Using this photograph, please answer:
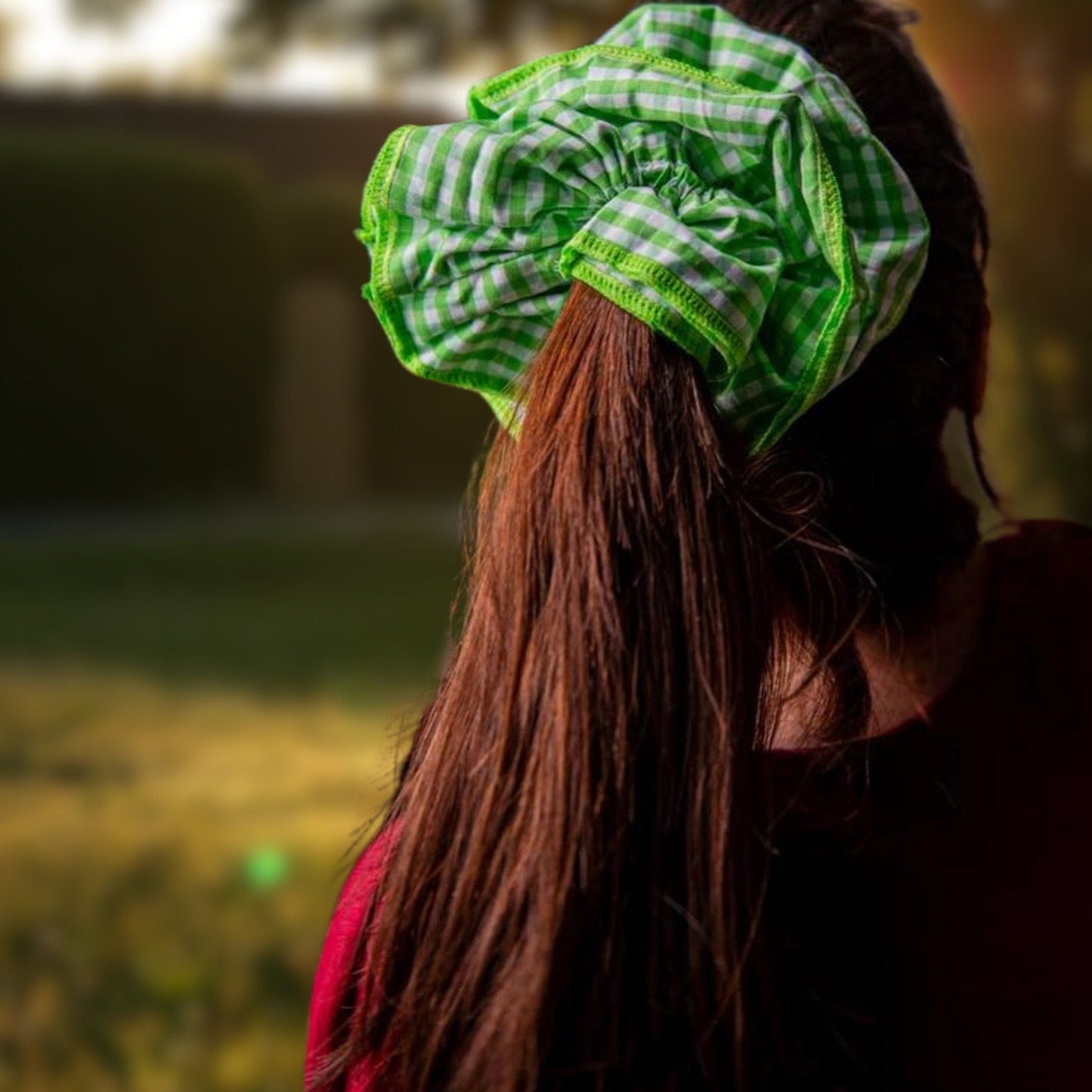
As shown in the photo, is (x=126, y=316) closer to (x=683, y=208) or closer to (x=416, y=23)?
(x=416, y=23)

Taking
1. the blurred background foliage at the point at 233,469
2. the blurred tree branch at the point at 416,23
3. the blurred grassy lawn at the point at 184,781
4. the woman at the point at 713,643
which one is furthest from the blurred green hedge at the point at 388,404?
the woman at the point at 713,643

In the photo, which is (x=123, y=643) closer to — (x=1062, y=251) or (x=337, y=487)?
(x=1062, y=251)

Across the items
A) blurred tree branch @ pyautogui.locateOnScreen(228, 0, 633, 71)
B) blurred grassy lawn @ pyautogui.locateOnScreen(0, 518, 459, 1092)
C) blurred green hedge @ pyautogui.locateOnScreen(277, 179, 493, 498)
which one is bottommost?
blurred grassy lawn @ pyautogui.locateOnScreen(0, 518, 459, 1092)

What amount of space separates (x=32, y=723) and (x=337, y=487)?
800cm

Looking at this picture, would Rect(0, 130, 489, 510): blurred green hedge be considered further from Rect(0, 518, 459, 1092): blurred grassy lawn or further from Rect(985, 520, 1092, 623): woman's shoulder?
Rect(985, 520, 1092, 623): woman's shoulder

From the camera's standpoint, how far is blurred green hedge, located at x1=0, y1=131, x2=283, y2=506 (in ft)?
36.3

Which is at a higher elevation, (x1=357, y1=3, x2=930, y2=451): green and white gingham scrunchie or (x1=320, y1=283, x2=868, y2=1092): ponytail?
(x1=357, y1=3, x2=930, y2=451): green and white gingham scrunchie

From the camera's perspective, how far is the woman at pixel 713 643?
1027mm

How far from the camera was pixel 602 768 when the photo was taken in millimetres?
1015

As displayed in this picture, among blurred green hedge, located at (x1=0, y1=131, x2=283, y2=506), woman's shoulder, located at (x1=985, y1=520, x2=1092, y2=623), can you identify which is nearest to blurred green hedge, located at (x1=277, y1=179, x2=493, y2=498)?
blurred green hedge, located at (x1=0, y1=131, x2=283, y2=506)

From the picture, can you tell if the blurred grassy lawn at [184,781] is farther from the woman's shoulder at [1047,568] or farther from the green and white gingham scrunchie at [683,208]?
the woman's shoulder at [1047,568]

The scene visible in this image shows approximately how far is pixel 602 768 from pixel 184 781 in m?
4.94

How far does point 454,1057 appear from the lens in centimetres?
106

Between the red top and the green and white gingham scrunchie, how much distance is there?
11.2 inches
